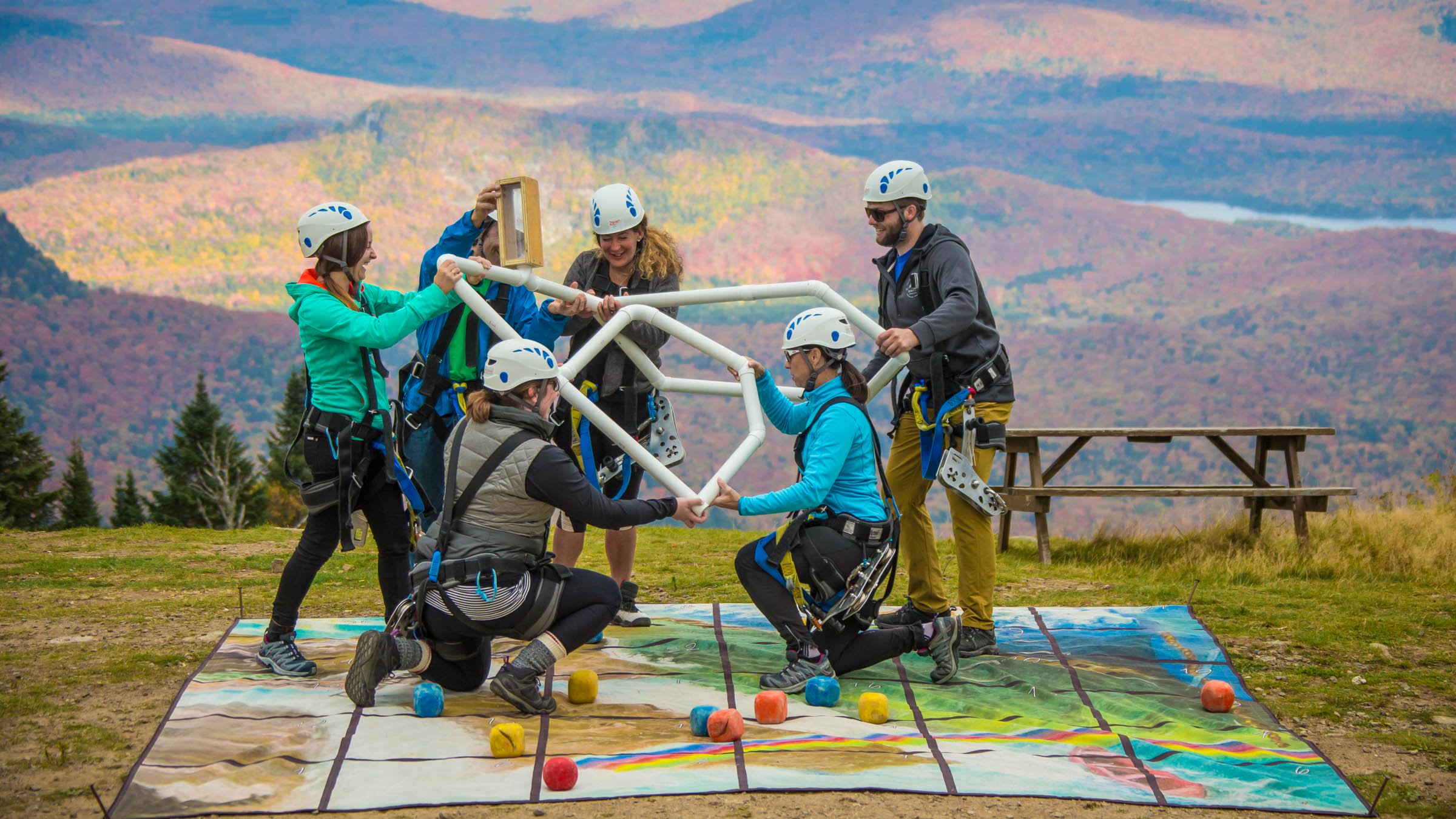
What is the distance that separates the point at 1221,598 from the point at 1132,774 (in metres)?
3.74

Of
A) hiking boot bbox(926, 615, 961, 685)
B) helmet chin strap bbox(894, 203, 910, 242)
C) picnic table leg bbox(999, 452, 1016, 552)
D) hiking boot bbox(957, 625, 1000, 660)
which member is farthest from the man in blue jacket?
picnic table leg bbox(999, 452, 1016, 552)

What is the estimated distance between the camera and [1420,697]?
18.9ft

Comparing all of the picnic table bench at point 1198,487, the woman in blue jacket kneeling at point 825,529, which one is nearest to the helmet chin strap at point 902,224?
the woman in blue jacket kneeling at point 825,529

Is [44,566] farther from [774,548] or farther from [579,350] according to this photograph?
[774,548]

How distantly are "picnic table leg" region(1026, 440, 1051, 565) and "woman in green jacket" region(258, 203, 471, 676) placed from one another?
5986 millimetres

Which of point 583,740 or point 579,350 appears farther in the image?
point 579,350

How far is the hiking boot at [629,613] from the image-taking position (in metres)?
6.68

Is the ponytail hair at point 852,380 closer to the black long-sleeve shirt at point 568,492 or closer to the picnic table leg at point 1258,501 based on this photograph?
the black long-sleeve shirt at point 568,492

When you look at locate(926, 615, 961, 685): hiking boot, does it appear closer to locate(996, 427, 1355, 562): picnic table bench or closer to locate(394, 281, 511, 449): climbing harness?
locate(394, 281, 511, 449): climbing harness

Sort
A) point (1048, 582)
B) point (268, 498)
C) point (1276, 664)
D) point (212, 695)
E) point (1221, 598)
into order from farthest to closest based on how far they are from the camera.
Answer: point (268, 498)
point (1048, 582)
point (1221, 598)
point (1276, 664)
point (212, 695)

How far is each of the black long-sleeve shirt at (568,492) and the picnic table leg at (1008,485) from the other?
632 cm

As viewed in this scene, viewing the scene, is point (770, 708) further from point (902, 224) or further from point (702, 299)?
point (902, 224)

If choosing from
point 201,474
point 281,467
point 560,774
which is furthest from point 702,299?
point 281,467

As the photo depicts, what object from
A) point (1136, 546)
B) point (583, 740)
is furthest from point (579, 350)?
point (1136, 546)
